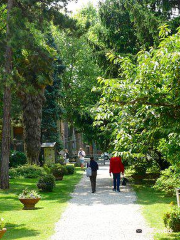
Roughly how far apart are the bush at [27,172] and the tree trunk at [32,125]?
2468 millimetres

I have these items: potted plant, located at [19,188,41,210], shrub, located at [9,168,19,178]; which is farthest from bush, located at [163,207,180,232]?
shrub, located at [9,168,19,178]

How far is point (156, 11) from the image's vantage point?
22.6m

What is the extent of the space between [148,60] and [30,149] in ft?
88.7

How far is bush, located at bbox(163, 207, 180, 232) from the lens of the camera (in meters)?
10.2

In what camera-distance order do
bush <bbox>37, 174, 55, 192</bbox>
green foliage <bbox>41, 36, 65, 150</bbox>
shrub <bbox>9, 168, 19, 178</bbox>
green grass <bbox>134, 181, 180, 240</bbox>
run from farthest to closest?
1. green foliage <bbox>41, 36, 65, 150</bbox>
2. shrub <bbox>9, 168, 19, 178</bbox>
3. bush <bbox>37, 174, 55, 192</bbox>
4. green grass <bbox>134, 181, 180, 240</bbox>

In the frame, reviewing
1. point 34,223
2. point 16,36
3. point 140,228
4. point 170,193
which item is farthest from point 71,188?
point 140,228

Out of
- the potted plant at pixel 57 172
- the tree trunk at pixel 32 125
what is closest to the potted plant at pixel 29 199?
the potted plant at pixel 57 172

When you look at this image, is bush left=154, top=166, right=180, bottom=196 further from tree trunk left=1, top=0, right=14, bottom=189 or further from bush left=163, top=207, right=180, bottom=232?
tree trunk left=1, top=0, right=14, bottom=189

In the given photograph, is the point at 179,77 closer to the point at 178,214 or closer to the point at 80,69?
the point at 178,214

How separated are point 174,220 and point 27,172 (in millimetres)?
21140

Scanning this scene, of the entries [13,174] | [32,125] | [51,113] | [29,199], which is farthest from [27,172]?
[29,199]

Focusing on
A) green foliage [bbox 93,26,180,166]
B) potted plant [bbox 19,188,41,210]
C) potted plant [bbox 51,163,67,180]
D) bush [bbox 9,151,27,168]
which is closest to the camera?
green foliage [bbox 93,26,180,166]

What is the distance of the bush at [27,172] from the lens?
29219 millimetres

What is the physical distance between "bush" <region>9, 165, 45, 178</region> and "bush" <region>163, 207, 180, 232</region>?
19.6m
